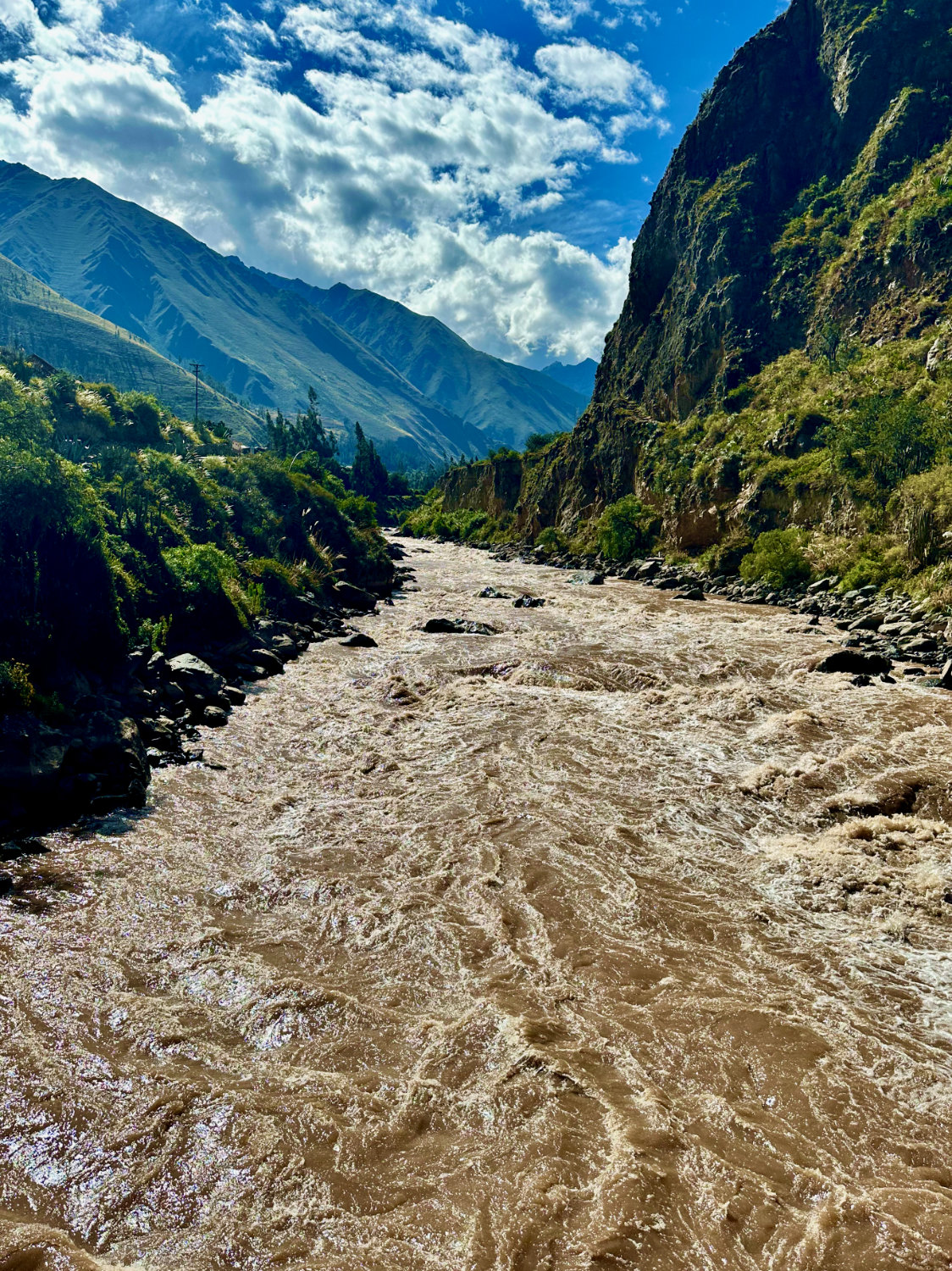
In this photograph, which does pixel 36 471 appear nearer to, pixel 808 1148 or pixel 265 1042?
pixel 265 1042

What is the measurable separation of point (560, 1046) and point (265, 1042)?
12.3ft

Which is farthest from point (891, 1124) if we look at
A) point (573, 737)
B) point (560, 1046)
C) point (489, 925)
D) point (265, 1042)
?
point (573, 737)

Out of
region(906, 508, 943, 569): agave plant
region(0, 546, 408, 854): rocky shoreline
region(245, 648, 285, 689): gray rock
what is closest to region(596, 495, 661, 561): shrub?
region(906, 508, 943, 569): agave plant

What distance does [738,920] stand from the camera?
412 inches

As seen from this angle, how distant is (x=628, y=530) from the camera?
232ft

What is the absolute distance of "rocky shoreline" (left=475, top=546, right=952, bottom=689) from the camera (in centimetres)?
2362

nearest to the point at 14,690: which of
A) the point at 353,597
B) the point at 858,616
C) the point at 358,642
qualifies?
the point at 358,642

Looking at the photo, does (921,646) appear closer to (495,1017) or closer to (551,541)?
(495,1017)

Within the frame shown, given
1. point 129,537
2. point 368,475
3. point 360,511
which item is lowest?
point 129,537

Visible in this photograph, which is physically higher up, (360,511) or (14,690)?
(360,511)

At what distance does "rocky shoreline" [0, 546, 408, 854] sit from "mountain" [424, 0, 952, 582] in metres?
33.1

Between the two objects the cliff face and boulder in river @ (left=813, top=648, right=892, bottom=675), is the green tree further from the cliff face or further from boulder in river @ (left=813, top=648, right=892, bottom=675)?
boulder in river @ (left=813, top=648, right=892, bottom=675)

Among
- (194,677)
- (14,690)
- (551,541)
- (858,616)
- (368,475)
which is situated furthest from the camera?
(368,475)

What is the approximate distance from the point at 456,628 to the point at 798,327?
2818 inches
